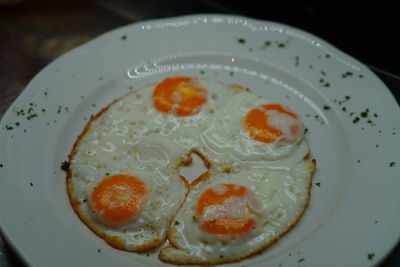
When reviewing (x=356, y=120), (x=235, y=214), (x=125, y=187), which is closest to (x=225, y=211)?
(x=235, y=214)

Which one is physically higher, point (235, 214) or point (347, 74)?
point (347, 74)

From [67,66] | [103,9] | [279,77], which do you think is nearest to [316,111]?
[279,77]

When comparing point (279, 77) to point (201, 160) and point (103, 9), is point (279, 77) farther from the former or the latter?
point (103, 9)

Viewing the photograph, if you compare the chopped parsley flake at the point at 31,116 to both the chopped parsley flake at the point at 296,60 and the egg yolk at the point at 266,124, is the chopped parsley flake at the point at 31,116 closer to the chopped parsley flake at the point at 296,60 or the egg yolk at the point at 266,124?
the egg yolk at the point at 266,124

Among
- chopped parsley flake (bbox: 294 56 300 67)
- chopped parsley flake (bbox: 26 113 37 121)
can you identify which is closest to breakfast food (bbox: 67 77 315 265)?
chopped parsley flake (bbox: 26 113 37 121)

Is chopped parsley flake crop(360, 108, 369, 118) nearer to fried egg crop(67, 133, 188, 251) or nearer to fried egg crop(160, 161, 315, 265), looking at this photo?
fried egg crop(160, 161, 315, 265)

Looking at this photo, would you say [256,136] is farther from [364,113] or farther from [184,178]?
[364,113]
